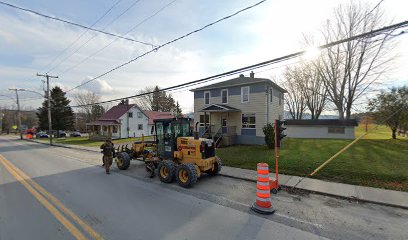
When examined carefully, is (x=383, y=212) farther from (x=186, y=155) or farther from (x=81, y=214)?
(x=81, y=214)

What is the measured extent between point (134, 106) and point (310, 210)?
115 feet

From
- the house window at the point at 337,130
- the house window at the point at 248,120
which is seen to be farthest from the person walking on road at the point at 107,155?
the house window at the point at 337,130

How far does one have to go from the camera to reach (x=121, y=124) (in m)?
33.4

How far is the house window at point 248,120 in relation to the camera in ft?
63.7

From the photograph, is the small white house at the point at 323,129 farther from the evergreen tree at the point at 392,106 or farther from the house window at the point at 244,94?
the house window at the point at 244,94

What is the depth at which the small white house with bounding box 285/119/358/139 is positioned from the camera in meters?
25.9

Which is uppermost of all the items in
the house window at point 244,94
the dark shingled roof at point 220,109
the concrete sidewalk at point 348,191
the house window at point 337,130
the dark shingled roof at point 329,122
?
the house window at point 244,94

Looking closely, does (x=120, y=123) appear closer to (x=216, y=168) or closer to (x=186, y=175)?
(x=216, y=168)

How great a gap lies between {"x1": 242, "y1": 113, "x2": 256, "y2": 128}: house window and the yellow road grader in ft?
37.3

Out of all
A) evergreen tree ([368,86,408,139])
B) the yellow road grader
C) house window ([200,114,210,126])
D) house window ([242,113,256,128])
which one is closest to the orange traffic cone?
the yellow road grader

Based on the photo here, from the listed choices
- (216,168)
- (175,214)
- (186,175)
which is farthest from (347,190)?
(175,214)

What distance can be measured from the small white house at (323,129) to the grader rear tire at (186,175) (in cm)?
2189

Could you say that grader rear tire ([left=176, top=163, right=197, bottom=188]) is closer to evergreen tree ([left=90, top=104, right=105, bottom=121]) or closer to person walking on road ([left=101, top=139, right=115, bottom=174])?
person walking on road ([left=101, top=139, right=115, bottom=174])

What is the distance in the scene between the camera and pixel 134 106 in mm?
36375
